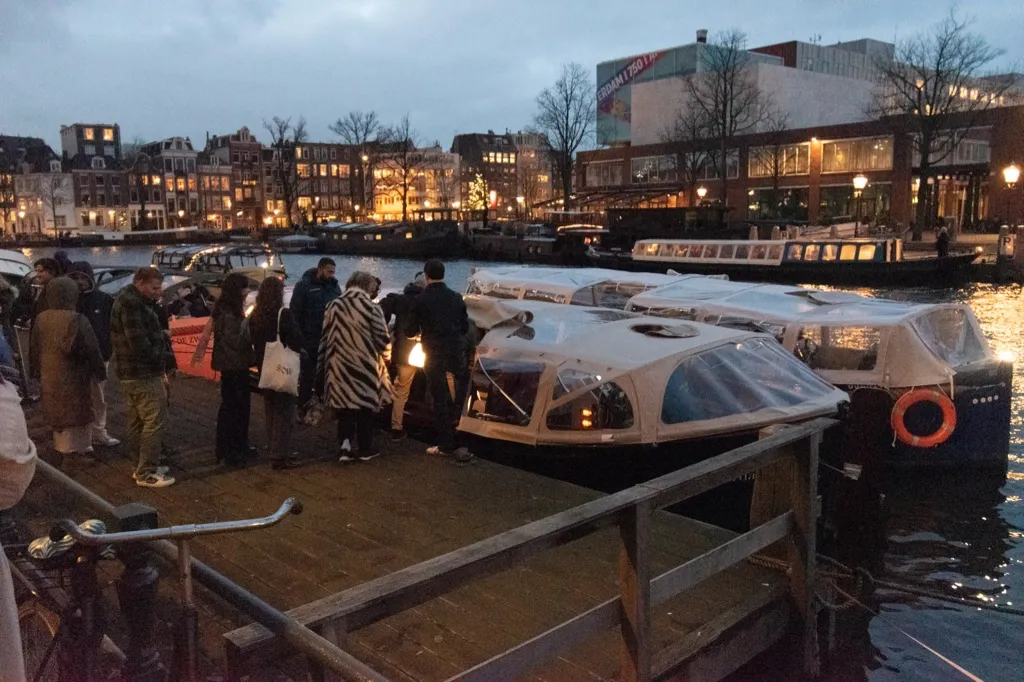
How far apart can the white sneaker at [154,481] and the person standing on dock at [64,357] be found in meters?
0.95

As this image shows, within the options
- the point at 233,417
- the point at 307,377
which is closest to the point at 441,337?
the point at 307,377

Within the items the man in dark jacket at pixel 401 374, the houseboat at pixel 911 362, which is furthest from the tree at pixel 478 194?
the man in dark jacket at pixel 401 374

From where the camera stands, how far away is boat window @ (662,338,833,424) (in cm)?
757

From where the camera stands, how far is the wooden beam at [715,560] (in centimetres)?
418

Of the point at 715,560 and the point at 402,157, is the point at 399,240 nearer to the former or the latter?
the point at 402,157

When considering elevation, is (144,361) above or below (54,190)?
below

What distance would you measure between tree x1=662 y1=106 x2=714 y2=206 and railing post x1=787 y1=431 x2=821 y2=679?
198ft

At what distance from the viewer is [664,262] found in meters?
39.5

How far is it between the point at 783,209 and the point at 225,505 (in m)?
61.2

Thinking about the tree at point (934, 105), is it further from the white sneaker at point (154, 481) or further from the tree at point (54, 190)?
the tree at point (54, 190)

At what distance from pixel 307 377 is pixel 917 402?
7003 millimetres

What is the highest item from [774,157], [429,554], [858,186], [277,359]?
[774,157]

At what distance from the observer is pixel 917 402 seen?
990cm

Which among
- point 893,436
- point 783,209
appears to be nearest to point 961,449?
point 893,436
